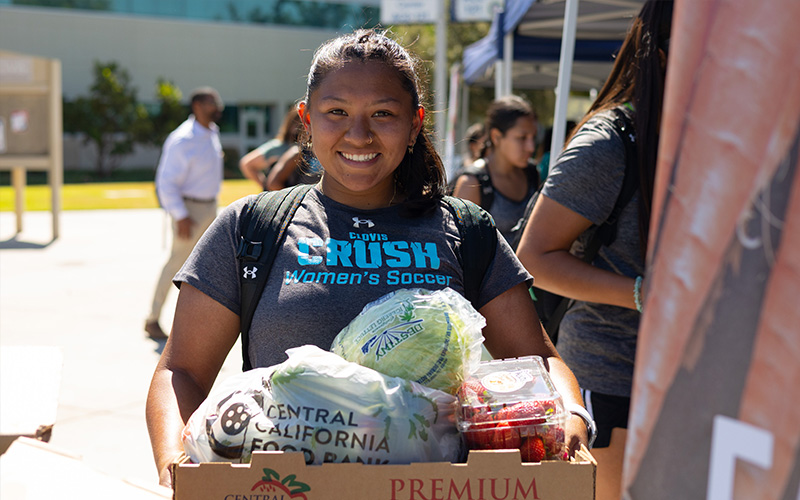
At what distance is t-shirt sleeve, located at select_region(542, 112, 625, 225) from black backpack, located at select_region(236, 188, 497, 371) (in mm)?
390

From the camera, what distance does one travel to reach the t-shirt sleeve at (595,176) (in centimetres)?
232

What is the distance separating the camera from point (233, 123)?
41688mm

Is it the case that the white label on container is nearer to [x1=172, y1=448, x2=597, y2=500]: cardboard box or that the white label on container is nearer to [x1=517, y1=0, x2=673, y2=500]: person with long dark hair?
[x1=172, y1=448, x2=597, y2=500]: cardboard box

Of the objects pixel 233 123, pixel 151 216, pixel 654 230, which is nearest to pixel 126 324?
pixel 654 230

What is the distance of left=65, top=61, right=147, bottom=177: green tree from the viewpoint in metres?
35.1

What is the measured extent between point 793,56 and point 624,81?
1944 mm

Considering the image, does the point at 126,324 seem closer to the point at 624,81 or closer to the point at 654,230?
the point at 624,81

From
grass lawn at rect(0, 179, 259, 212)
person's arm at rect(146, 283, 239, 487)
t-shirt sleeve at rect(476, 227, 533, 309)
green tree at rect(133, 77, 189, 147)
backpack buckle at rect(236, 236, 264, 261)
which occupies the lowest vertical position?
grass lawn at rect(0, 179, 259, 212)

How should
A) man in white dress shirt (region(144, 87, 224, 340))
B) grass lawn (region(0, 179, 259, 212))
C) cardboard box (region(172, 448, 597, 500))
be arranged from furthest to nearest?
grass lawn (region(0, 179, 259, 212)) < man in white dress shirt (region(144, 87, 224, 340)) < cardboard box (region(172, 448, 597, 500))

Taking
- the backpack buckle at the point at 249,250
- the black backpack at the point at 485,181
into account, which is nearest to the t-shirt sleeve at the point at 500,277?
the backpack buckle at the point at 249,250

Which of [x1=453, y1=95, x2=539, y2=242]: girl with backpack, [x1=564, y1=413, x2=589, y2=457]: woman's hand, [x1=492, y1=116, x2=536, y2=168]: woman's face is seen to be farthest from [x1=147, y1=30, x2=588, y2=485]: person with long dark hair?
[x1=492, y1=116, x2=536, y2=168]: woman's face

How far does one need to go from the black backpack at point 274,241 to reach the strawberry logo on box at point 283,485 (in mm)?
688

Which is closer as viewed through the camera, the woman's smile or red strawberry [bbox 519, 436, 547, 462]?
red strawberry [bbox 519, 436, 547, 462]

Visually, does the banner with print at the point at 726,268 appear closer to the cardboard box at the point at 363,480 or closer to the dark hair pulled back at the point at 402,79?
the cardboard box at the point at 363,480
